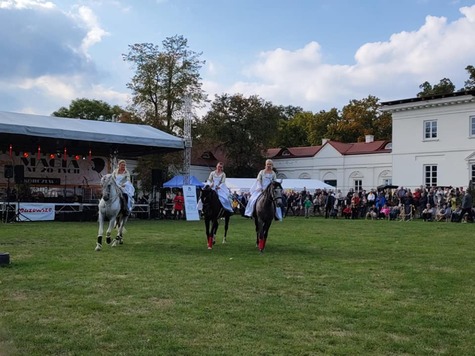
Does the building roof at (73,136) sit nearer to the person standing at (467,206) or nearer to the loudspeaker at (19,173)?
the loudspeaker at (19,173)

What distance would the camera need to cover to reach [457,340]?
5273 millimetres

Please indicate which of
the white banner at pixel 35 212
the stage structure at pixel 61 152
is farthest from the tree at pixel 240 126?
the white banner at pixel 35 212

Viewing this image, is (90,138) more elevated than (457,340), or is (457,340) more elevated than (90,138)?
(90,138)

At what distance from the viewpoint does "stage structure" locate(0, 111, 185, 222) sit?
24453mm

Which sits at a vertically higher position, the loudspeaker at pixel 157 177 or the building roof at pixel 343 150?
the building roof at pixel 343 150

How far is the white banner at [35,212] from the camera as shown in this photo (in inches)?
954

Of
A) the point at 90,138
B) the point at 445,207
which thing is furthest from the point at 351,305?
the point at 445,207

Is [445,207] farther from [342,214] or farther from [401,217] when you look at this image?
[342,214]

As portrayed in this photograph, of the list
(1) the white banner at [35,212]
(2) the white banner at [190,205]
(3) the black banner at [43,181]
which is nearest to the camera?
(1) the white banner at [35,212]

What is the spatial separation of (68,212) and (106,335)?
71.5 feet

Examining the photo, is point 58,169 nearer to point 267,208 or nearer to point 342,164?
point 267,208

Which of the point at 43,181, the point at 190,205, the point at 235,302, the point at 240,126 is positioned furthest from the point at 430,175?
the point at 235,302

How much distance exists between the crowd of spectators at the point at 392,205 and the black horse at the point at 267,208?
1554 cm

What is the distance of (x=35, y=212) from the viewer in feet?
81.4
